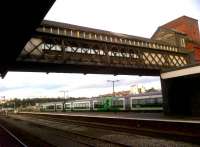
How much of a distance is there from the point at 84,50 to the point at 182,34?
35171 mm

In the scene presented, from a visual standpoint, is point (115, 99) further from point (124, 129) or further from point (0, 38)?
point (0, 38)

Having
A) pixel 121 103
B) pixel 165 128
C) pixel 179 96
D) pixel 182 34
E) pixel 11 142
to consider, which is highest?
pixel 182 34

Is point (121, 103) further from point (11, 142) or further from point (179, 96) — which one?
point (11, 142)

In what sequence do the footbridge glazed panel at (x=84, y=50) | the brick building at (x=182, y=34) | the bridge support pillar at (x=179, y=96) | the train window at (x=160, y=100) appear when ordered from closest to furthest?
the footbridge glazed panel at (x=84, y=50) < the bridge support pillar at (x=179, y=96) < the train window at (x=160, y=100) < the brick building at (x=182, y=34)

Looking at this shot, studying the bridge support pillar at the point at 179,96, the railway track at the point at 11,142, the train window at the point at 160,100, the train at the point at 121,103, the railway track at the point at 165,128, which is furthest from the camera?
the train at the point at 121,103

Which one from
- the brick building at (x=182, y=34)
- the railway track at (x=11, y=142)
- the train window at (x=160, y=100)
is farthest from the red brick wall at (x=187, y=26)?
the railway track at (x=11, y=142)

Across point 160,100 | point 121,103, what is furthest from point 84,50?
point 121,103

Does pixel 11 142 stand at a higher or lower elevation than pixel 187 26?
lower

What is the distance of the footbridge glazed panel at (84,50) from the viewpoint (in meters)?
24.8

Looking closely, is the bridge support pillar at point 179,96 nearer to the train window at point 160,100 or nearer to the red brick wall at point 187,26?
the train window at point 160,100

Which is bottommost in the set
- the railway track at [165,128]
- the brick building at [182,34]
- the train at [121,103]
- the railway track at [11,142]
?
the railway track at [11,142]

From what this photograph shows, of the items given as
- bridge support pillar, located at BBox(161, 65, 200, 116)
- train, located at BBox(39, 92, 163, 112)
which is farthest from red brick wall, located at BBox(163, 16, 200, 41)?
bridge support pillar, located at BBox(161, 65, 200, 116)

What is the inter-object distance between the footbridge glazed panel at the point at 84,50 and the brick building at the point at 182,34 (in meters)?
16.7

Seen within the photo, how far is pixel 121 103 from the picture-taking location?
44469 millimetres
